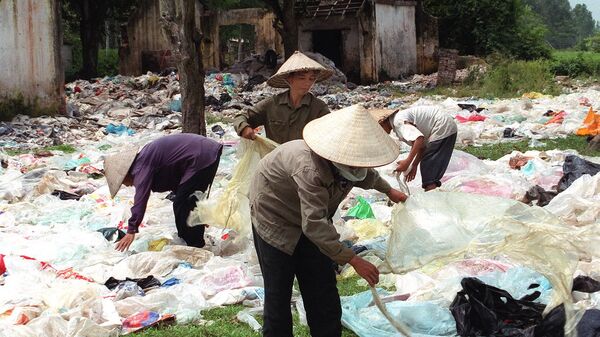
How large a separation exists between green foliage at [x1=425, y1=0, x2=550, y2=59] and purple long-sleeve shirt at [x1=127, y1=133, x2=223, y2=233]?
24631 mm

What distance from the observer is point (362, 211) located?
6.38 metres

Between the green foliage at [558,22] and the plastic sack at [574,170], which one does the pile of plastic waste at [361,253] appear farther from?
the green foliage at [558,22]

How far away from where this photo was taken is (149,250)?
560 cm

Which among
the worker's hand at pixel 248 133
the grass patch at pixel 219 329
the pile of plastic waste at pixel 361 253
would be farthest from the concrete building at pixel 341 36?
the grass patch at pixel 219 329

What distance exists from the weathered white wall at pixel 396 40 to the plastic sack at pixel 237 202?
1887 centimetres

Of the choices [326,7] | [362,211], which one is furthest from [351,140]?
[326,7]

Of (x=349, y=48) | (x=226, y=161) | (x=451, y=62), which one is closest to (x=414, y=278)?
(x=226, y=161)

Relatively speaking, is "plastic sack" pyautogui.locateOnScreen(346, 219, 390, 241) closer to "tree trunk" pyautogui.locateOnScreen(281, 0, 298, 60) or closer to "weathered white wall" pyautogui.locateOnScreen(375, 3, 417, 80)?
"tree trunk" pyautogui.locateOnScreen(281, 0, 298, 60)

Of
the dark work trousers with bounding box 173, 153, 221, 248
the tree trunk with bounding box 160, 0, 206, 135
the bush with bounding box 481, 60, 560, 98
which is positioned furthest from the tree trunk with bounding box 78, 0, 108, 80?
the dark work trousers with bounding box 173, 153, 221, 248

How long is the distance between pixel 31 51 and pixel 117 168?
9.58 meters

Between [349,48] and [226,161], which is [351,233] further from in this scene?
[349,48]

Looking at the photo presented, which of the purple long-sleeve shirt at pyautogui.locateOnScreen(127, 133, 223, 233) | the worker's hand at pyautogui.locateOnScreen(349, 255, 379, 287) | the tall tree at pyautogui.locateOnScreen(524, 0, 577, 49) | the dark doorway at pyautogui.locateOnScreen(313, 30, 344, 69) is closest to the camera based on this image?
the worker's hand at pyautogui.locateOnScreen(349, 255, 379, 287)

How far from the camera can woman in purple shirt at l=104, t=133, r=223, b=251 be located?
16.8 feet

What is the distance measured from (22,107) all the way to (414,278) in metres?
10.9
